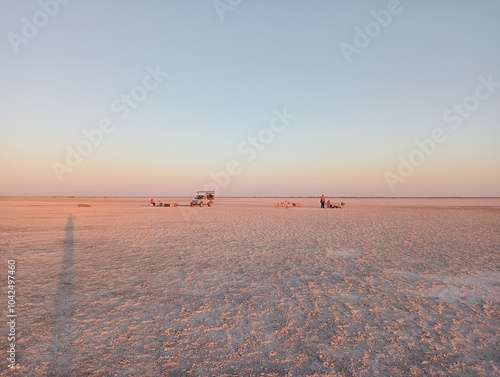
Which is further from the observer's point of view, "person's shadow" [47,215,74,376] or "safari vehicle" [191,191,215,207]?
"safari vehicle" [191,191,215,207]

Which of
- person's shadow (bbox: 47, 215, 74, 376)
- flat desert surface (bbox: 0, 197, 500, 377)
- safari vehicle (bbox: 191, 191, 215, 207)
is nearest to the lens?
person's shadow (bbox: 47, 215, 74, 376)

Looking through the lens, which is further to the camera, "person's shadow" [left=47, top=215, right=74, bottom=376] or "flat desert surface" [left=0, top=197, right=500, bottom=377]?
"flat desert surface" [left=0, top=197, right=500, bottom=377]

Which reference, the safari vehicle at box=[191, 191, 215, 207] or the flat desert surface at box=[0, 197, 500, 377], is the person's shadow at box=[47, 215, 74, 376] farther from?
the safari vehicle at box=[191, 191, 215, 207]

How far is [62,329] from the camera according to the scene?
4.39 m

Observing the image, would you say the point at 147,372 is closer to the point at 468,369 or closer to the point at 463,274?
the point at 468,369

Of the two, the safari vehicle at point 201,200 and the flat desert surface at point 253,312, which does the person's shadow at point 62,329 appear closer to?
the flat desert surface at point 253,312

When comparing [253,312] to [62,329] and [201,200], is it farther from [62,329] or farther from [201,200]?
[201,200]

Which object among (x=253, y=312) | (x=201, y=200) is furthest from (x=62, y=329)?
(x=201, y=200)

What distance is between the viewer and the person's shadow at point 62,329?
348 cm

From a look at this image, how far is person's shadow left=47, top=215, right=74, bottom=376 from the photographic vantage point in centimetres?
348

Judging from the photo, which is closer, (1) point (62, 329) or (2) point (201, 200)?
(1) point (62, 329)

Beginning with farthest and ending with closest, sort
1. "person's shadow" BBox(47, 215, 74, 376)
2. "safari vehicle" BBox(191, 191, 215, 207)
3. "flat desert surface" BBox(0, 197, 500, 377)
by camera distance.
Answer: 1. "safari vehicle" BBox(191, 191, 215, 207)
2. "flat desert surface" BBox(0, 197, 500, 377)
3. "person's shadow" BBox(47, 215, 74, 376)

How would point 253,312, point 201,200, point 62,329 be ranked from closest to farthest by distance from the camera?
1. point 62,329
2. point 253,312
3. point 201,200

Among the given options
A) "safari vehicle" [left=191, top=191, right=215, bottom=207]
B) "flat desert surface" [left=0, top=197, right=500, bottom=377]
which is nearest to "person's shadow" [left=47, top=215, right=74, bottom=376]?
"flat desert surface" [left=0, top=197, right=500, bottom=377]
